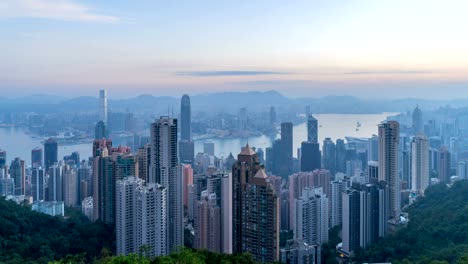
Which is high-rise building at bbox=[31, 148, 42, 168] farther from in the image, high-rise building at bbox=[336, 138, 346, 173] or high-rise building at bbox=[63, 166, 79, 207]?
high-rise building at bbox=[336, 138, 346, 173]

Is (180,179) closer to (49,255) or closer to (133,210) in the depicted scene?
(133,210)

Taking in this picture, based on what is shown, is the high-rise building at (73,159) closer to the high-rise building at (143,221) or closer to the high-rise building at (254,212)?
the high-rise building at (143,221)

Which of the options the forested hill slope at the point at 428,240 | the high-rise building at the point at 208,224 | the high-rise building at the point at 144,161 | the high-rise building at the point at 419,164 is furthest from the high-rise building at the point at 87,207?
the high-rise building at the point at 419,164

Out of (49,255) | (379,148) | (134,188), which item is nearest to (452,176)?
(379,148)

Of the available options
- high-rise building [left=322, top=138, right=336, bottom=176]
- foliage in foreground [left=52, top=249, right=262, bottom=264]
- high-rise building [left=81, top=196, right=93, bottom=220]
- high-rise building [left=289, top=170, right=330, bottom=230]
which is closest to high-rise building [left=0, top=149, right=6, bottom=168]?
high-rise building [left=81, top=196, right=93, bottom=220]

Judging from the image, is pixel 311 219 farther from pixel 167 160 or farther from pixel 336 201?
pixel 167 160

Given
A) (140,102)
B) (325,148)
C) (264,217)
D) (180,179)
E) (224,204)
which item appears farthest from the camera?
(325,148)

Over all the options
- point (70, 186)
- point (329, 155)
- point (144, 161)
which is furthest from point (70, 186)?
point (329, 155)
